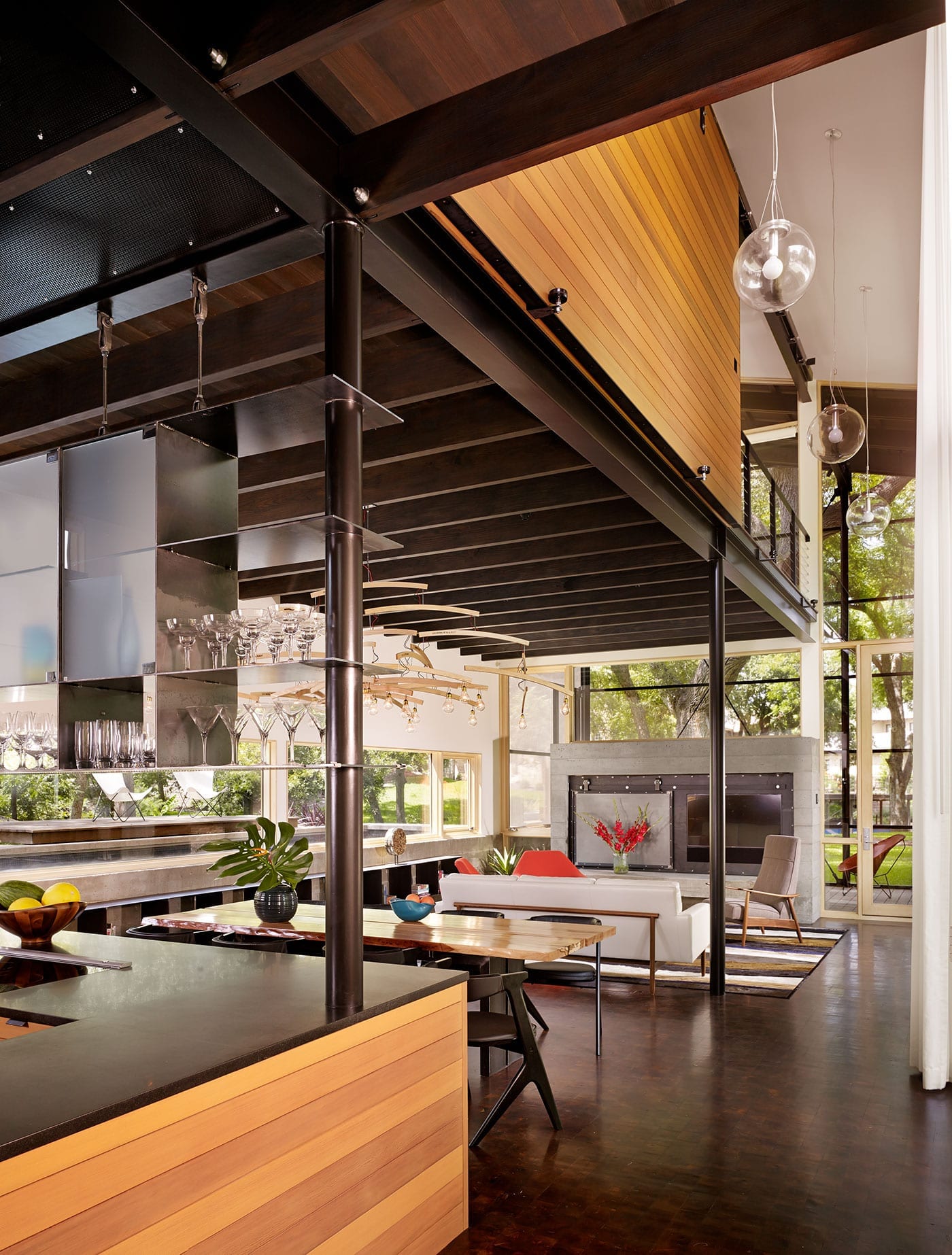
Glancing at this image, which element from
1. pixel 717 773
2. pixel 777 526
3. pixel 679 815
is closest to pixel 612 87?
pixel 717 773

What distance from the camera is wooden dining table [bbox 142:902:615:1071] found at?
4590mm

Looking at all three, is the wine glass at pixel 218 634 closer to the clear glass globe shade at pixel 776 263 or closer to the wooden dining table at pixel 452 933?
the wooden dining table at pixel 452 933

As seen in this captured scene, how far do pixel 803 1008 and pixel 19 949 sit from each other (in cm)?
523

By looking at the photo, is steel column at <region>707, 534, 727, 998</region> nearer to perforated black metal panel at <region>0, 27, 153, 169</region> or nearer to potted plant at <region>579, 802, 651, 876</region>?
potted plant at <region>579, 802, 651, 876</region>

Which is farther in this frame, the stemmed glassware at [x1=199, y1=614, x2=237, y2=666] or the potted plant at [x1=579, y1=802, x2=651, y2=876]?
the potted plant at [x1=579, y1=802, x2=651, y2=876]

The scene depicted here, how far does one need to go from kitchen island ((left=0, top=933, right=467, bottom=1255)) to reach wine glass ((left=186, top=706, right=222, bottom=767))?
66cm

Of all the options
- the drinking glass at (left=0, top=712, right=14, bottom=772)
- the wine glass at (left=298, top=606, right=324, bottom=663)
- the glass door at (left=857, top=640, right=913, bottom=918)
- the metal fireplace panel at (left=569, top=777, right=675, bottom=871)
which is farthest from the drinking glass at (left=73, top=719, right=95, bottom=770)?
the glass door at (left=857, top=640, right=913, bottom=918)

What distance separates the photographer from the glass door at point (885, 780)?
35.9ft

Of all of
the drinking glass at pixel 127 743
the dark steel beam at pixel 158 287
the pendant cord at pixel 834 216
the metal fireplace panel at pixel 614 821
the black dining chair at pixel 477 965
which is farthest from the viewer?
the metal fireplace panel at pixel 614 821

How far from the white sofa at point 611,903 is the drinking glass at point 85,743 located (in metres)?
4.57

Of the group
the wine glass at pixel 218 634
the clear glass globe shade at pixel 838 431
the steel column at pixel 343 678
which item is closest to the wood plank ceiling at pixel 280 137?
the steel column at pixel 343 678

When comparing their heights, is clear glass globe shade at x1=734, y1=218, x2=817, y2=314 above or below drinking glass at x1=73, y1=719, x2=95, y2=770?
above

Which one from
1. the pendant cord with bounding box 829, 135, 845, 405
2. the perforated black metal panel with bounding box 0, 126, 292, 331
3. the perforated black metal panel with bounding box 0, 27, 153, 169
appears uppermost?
the pendant cord with bounding box 829, 135, 845, 405

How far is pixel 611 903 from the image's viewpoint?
23.2 feet
